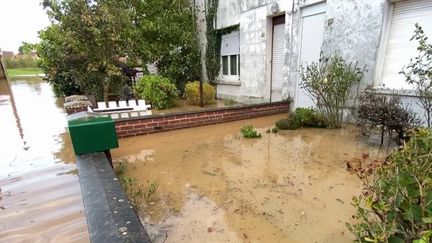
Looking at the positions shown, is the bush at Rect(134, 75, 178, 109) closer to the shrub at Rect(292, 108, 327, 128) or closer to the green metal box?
the shrub at Rect(292, 108, 327, 128)

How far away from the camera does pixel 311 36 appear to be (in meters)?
6.86

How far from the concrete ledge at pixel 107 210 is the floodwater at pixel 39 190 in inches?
18.7

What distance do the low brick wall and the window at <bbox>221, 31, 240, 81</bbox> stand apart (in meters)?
3.34

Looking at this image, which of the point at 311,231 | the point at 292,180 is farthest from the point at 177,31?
the point at 311,231

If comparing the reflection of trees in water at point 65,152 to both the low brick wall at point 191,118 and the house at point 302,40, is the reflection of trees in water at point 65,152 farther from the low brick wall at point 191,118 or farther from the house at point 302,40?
the house at point 302,40

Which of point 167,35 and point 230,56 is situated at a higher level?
point 167,35

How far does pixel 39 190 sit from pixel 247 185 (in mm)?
2744

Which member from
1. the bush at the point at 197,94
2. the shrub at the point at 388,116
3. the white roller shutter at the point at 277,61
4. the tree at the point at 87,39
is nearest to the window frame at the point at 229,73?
the bush at the point at 197,94

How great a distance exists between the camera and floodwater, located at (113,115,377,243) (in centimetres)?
231

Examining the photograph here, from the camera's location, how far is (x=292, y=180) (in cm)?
326

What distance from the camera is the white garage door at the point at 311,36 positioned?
6570 mm

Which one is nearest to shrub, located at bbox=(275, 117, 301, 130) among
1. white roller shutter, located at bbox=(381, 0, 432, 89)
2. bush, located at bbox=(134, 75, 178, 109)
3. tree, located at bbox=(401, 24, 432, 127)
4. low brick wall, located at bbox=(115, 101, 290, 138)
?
low brick wall, located at bbox=(115, 101, 290, 138)

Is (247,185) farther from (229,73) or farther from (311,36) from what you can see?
(229,73)

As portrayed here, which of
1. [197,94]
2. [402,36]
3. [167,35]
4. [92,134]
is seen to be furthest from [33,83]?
[402,36]
